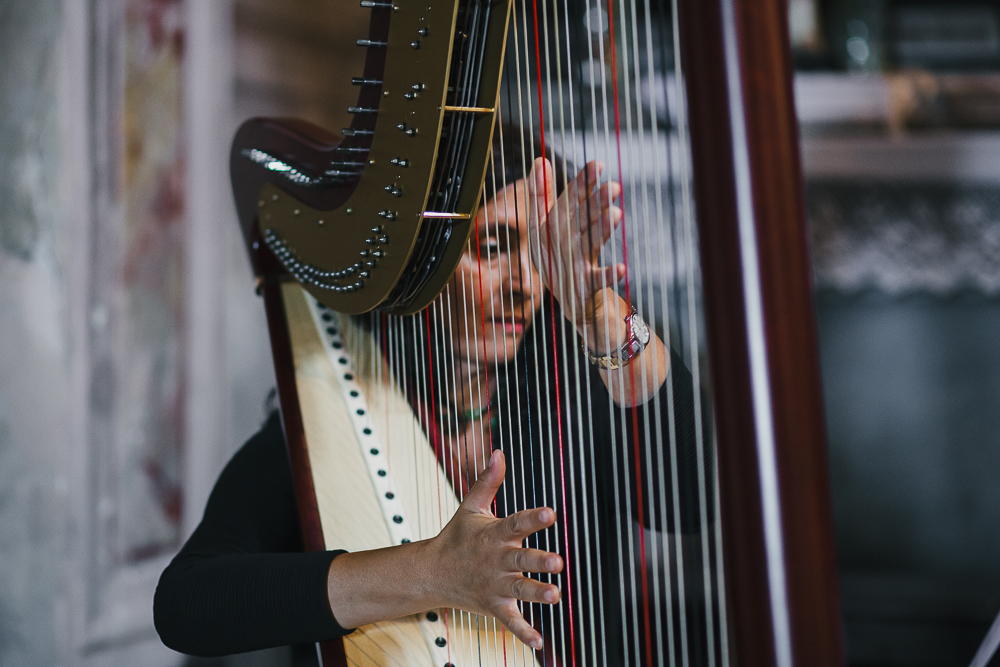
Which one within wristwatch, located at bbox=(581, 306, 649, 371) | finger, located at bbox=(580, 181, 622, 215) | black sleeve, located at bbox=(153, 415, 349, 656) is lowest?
black sleeve, located at bbox=(153, 415, 349, 656)

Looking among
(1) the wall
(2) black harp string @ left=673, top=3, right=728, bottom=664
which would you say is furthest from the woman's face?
(1) the wall

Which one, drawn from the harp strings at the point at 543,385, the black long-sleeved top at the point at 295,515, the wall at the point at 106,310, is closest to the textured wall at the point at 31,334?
the wall at the point at 106,310

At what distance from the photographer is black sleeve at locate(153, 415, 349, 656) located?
852 mm

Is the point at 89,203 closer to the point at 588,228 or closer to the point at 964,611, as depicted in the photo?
the point at 588,228

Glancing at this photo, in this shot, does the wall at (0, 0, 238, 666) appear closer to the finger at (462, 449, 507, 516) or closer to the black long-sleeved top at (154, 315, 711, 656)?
the black long-sleeved top at (154, 315, 711, 656)

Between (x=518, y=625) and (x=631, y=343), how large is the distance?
0.87 feet

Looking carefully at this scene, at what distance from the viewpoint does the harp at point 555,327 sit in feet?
1.12

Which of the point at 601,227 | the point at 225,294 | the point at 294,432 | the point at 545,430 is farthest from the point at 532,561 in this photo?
Answer: the point at 225,294

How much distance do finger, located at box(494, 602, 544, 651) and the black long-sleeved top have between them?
53 mm

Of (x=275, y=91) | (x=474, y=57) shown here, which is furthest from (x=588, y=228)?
(x=275, y=91)

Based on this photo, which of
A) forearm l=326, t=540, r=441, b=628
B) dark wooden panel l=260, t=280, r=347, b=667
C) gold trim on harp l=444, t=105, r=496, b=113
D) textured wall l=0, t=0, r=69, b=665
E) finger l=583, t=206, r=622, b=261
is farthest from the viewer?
textured wall l=0, t=0, r=69, b=665

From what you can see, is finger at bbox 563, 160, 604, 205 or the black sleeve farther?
the black sleeve

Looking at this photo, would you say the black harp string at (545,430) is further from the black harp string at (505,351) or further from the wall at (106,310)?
the wall at (106,310)

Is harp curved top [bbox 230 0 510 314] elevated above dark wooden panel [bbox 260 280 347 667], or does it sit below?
above
